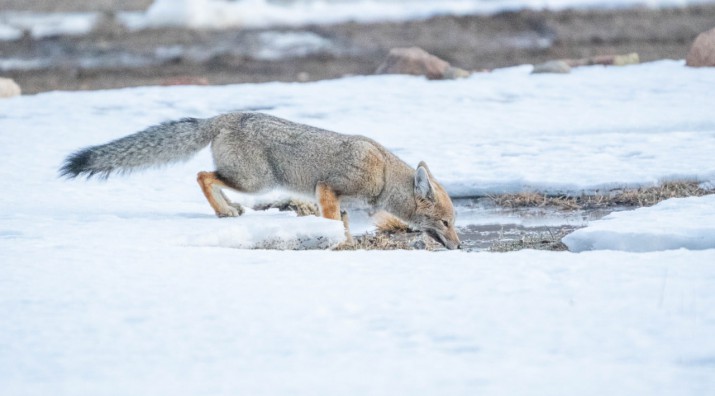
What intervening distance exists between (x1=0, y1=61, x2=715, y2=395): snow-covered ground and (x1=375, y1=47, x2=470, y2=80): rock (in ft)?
20.1

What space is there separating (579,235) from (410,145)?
17.0 ft

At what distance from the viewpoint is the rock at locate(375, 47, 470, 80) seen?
57.3 ft

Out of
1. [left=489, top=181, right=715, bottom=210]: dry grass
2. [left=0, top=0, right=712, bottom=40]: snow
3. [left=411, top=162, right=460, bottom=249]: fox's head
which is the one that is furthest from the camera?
[left=0, top=0, right=712, bottom=40]: snow

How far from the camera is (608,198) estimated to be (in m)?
10.2

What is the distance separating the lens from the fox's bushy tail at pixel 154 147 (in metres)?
9.39

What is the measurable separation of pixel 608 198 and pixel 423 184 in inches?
81.1

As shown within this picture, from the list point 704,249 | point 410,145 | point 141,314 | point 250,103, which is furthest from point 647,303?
point 250,103

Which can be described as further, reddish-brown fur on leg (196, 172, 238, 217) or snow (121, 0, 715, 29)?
snow (121, 0, 715, 29)

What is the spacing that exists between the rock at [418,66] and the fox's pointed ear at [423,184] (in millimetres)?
8349

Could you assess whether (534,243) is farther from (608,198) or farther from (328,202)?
(608,198)

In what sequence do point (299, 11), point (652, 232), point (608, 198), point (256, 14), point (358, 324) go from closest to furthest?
1. point (358, 324)
2. point (652, 232)
3. point (608, 198)
4. point (256, 14)
5. point (299, 11)

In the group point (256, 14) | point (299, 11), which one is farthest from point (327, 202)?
point (299, 11)

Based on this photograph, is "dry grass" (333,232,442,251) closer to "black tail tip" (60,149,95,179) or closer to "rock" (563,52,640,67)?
"black tail tip" (60,149,95,179)

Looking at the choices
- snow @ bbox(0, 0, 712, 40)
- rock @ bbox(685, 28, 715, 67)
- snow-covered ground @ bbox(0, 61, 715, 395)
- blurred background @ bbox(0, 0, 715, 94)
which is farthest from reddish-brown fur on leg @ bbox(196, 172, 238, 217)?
snow @ bbox(0, 0, 712, 40)
